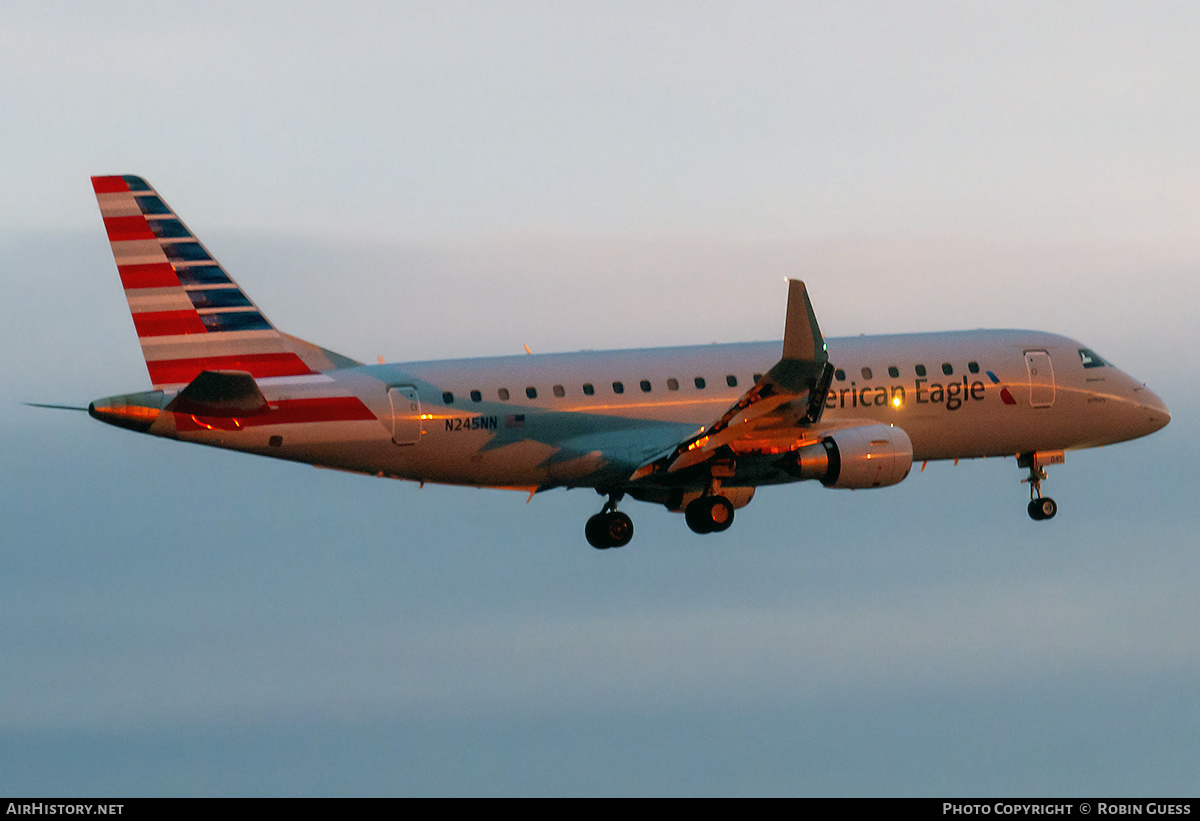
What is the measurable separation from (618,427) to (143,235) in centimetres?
1209

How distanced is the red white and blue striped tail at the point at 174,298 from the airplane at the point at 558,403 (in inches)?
1.3

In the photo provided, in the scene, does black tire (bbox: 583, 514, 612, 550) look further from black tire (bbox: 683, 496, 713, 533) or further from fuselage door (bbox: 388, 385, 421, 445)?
fuselage door (bbox: 388, 385, 421, 445)

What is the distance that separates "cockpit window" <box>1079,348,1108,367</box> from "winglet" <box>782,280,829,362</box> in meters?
12.0

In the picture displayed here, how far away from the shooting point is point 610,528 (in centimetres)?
4603

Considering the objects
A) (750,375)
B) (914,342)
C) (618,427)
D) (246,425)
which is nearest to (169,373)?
(246,425)

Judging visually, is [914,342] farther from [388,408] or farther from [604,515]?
[388,408]

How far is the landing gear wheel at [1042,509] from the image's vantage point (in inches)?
1917

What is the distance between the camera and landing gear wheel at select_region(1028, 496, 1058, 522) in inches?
1917

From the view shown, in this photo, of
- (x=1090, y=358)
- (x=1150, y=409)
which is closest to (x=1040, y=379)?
(x=1090, y=358)

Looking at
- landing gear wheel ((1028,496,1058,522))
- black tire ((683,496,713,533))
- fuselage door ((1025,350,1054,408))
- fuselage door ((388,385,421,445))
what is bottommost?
black tire ((683,496,713,533))

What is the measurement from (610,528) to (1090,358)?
14039 millimetres

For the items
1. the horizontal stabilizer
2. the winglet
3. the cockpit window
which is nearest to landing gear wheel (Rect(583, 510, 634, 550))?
the winglet

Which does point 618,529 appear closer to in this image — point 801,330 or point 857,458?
point 857,458

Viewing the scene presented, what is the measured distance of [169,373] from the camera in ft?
134
